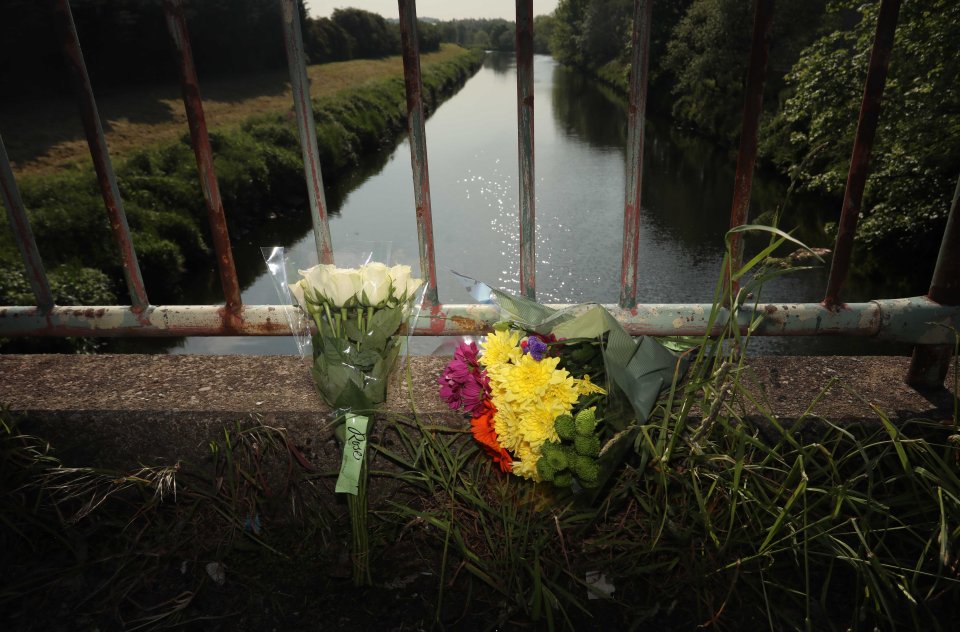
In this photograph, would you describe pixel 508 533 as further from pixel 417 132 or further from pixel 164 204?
pixel 164 204

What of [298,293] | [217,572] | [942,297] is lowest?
[217,572]

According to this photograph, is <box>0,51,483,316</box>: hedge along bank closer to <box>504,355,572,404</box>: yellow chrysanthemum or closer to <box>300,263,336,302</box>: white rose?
<box>300,263,336,302</box>: white rose

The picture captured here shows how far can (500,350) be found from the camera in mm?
1450

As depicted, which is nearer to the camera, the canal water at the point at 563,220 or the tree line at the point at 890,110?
the tree line at the point at 890,110

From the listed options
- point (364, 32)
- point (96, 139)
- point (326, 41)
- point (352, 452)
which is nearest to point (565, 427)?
point (352, 452)

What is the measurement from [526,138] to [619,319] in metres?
0.53

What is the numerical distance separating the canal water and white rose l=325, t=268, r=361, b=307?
4.74 metres

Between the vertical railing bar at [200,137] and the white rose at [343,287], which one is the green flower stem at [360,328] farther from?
the vertical railing bar at [200,137]

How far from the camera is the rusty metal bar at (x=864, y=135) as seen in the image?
4.63 feet

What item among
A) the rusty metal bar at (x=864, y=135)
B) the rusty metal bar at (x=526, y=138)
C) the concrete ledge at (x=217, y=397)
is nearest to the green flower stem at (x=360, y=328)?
the concrete ledge at (x=217, y=397)

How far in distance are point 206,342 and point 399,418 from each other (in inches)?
336

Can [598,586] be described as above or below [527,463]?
below

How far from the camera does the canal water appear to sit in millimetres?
9812

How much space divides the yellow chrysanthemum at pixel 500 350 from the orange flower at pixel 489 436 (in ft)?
0.31
